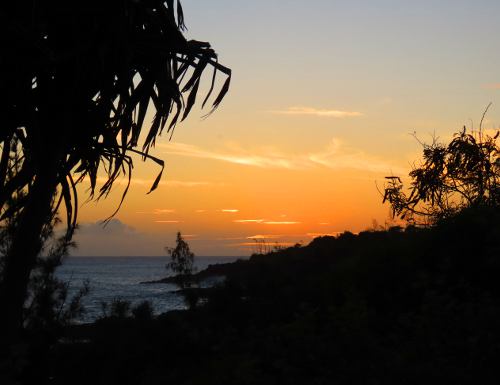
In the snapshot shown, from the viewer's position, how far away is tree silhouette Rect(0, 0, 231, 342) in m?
7.28

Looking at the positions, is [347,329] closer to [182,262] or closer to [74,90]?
[74,90]

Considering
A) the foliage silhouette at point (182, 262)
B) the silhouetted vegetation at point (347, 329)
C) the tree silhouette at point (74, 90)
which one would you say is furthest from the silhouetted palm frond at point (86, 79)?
the foliage silhouette at point (182, 262)

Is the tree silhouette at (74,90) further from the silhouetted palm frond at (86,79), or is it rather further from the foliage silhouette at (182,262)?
the foliage silhouette at (182,262)

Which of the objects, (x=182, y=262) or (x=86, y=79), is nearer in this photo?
(x=86, y=79)

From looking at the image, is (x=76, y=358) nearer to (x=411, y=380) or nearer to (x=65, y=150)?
(x=65, y=150)

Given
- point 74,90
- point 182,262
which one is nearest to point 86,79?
point 74,90

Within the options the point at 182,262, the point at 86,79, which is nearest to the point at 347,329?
the point at 86,79

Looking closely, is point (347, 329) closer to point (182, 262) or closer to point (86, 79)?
point (86, 79)

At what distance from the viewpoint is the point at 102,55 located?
292 inches

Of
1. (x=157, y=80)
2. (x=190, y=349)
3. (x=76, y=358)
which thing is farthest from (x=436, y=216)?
(x=157, y=80)

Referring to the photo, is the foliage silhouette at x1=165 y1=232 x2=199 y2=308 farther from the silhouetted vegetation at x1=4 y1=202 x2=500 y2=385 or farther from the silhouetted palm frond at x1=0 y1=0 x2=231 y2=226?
the silhouetted palm frond at x1=0 y1=0 x2=231 y2=226

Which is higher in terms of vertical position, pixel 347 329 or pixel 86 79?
pixel 86 79

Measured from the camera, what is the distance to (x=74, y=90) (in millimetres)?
7680

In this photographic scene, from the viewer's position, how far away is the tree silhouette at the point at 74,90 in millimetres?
7281
